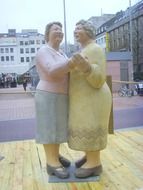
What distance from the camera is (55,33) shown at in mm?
3498

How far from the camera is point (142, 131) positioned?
5832 mm

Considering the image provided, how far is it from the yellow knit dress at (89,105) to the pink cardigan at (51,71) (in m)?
0.09

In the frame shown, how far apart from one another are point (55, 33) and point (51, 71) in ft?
1.39

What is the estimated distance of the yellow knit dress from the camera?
3381 millimetres

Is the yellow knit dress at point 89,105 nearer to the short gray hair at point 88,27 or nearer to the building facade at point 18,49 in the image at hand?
the short gray hair at point 88,27

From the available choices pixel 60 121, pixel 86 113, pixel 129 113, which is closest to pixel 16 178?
pixel 60 121

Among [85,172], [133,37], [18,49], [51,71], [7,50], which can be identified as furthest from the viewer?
[18,49]

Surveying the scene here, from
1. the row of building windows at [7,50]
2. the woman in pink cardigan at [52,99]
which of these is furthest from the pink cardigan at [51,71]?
the row of building windows at [7,50]

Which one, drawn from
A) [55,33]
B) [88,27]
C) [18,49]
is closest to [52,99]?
[55,33]

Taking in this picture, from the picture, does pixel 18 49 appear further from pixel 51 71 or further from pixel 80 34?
pixel 51 71

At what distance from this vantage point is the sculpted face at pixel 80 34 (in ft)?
11.3

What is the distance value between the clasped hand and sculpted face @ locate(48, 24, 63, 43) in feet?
1.56

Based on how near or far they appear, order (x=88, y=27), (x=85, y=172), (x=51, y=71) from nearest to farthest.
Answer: (x=51, y=71), (x=88, y=27), (x=85, y=172)

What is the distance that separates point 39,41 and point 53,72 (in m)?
51.9
